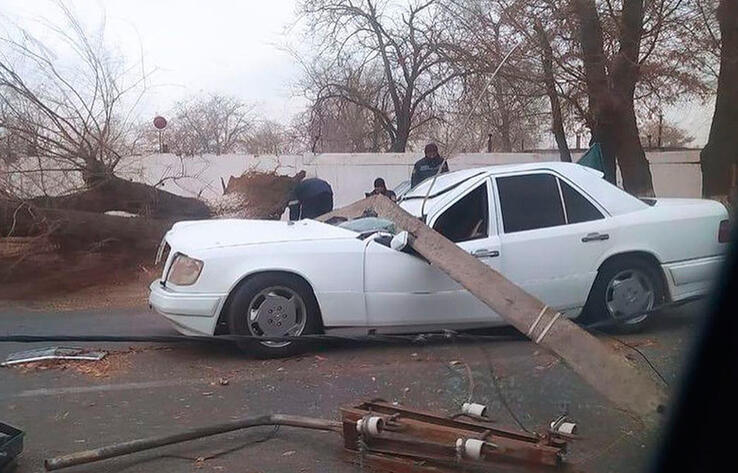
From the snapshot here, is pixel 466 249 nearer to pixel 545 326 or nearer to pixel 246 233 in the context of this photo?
pixel 545 326

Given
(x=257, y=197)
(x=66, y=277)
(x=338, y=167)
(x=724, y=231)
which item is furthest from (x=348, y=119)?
(x=724, y=231)

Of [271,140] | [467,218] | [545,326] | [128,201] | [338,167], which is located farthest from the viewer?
[271,140]

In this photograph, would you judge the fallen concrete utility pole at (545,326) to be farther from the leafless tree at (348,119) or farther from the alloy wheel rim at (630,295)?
the leafless tree at (348,119)

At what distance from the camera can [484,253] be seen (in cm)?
634

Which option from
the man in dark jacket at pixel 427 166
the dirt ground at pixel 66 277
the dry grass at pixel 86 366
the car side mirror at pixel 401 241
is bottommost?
the dry grass at pixel 86 366

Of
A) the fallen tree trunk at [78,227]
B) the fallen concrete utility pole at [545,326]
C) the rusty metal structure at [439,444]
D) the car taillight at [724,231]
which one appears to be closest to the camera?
the rusty metal structure at [439,444]

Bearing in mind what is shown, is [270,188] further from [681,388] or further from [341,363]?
[681,388]

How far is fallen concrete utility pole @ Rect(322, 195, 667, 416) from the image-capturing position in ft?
13.4

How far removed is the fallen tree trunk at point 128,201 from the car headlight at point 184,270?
Answer: 5.07 meters

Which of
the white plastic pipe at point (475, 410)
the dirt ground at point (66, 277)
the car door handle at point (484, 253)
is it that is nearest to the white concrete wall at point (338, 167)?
the dirt ground at point (66, 277)

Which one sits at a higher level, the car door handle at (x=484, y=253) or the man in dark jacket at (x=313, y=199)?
the man in dark jacket at (x=313, y=199)

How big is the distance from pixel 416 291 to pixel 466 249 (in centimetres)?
53

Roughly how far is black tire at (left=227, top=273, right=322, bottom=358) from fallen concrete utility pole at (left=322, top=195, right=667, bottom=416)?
0.94m

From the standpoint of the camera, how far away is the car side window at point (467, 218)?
6.50 metres
